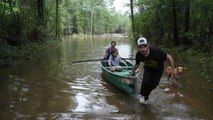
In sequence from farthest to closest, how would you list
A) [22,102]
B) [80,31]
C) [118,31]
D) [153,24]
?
[118,31]
[80,31]
[153,24]
[22,102]

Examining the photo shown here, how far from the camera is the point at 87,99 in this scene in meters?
9.24

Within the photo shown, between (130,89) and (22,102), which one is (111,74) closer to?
(130,89)

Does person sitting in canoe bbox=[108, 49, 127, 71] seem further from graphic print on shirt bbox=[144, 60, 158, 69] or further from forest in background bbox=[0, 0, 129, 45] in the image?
forest in background bbox=[0, 0, 129, 45]

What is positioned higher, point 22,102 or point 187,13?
point 187,13

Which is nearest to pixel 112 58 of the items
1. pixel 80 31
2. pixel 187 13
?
pixel 187 13

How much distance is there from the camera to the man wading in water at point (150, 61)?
24.8ft

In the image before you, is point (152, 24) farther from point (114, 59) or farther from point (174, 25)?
point (114, 59)

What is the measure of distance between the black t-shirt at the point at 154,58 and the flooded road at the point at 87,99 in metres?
1.10

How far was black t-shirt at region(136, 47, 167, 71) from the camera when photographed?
7652mm

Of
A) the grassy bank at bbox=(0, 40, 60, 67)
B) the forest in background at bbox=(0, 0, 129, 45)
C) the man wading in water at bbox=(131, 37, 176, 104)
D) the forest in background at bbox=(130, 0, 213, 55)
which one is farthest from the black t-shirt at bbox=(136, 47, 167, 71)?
the forest in background at bbox=(0, 0, 129, 45)

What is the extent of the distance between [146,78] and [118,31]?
10887 cm

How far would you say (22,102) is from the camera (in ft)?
29.0

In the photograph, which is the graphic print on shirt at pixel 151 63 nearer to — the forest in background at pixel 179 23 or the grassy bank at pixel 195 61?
the grassy bank at pixel 195 61

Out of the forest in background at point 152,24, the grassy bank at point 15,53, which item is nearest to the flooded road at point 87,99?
the grassy bank at point 15,53
